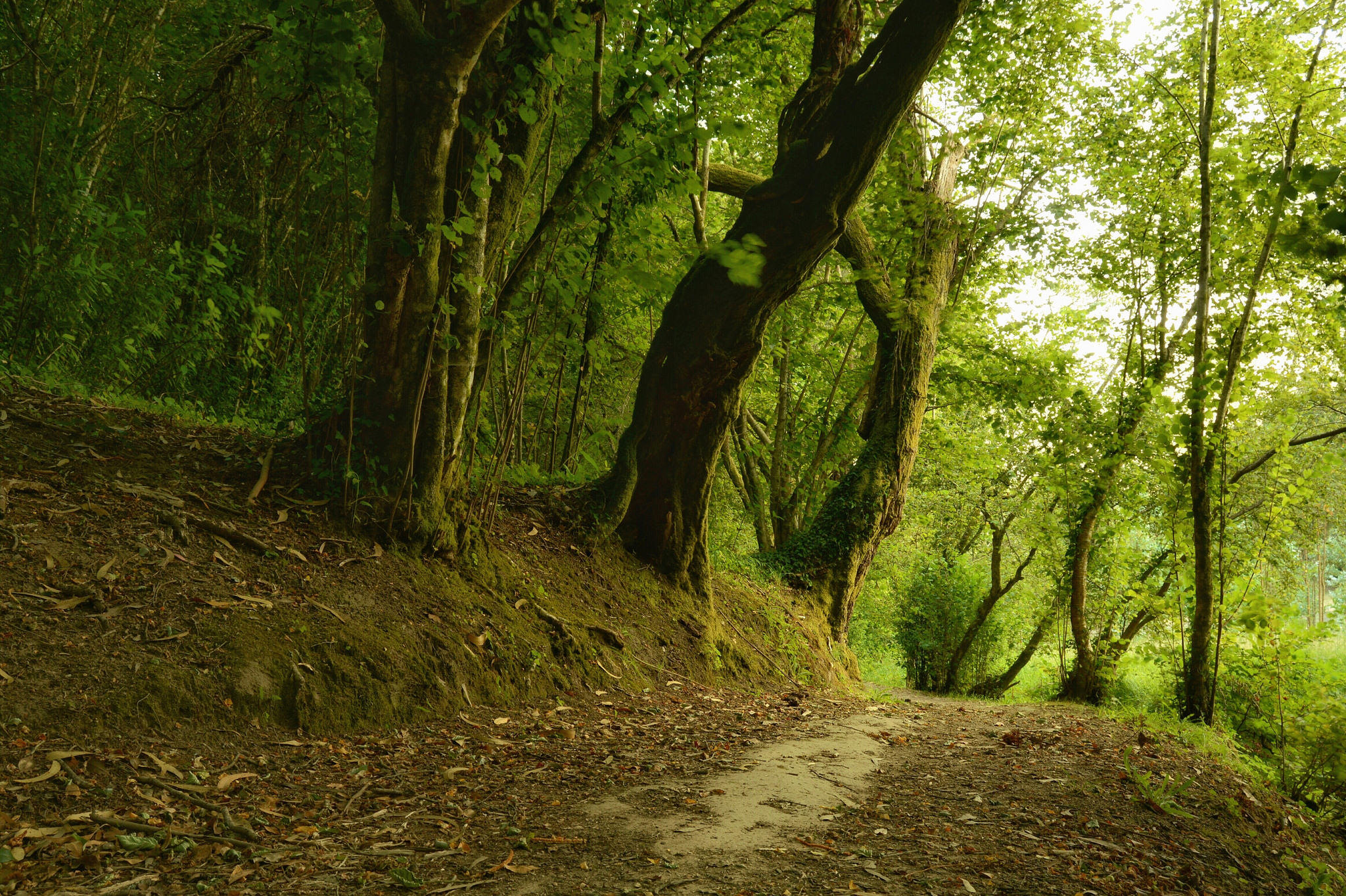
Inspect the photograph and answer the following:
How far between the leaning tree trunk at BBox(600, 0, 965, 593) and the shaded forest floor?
1427 millimetres

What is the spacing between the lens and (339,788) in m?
3.04

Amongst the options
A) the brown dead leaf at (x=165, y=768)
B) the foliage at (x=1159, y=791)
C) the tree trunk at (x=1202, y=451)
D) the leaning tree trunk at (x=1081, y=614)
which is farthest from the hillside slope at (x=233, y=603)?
the leaning tree trunk at (x=1081, y=614)

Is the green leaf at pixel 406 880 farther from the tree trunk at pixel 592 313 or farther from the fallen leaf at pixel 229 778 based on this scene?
the tree trunk at pixel 592 313

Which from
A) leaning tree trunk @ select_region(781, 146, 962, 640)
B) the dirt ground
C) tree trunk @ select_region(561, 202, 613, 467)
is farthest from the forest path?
leaning tree trunk @ select_region(781, 146, 962, 640)

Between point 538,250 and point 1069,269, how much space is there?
1151cm

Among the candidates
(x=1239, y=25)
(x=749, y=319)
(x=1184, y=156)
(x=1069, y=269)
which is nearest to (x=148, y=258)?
(x=749, y=319)

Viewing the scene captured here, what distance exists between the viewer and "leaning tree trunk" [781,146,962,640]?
9.59 m

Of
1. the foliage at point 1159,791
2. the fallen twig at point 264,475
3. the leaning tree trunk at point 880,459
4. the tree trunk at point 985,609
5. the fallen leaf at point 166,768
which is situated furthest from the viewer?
the tree trunk at point 985,609

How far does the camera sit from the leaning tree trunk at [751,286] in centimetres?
570

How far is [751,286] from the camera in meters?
5.73

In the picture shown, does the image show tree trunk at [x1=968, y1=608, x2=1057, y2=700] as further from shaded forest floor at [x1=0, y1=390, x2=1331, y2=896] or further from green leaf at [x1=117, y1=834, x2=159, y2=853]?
green leaf at [x1=117, y1=834, x2=159, y2=853]

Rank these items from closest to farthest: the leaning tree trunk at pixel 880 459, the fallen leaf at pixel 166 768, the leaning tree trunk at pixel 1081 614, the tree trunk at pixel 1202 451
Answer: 1. the fallen leaf at pixel 166 768
2. the tree trunk at pixel 1202 451
3. the leaning tree trunk at pixel 880 459
4. the leaning tree trunk at pixel 1081 614

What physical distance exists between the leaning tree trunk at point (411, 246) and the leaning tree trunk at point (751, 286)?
212 cm

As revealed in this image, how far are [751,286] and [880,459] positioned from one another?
4.61m
